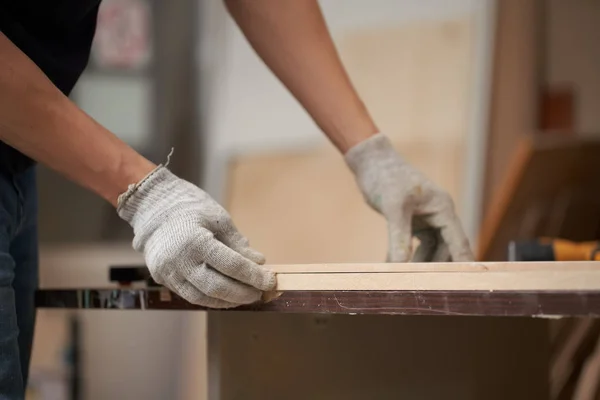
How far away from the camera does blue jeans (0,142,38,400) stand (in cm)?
69

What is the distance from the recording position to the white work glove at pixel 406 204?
931 millimetres

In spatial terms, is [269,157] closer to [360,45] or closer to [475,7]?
[360,45]

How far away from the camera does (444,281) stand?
0.61 meters

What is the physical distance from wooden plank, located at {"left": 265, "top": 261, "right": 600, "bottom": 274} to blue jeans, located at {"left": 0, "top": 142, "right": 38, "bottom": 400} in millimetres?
279

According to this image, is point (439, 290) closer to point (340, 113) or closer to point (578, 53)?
point (340, 113)

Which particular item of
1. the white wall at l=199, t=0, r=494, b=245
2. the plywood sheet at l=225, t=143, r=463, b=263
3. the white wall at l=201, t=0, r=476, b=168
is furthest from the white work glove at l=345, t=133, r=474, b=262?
the white wall at l=201, t=0, r=476, b=168

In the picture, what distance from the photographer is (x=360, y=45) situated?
7.43 ft

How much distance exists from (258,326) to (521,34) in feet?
6.24

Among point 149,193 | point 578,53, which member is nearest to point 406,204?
point 149,193

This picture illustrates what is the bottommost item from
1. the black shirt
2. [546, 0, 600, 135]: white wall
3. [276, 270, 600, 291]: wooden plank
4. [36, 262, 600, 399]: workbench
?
[36, 262, 600, 399]: workbench

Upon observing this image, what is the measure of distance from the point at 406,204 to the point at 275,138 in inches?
55.7

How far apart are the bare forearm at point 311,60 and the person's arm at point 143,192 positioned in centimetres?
33

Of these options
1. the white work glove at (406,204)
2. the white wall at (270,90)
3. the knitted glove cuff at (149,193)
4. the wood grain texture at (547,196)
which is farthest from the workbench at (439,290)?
the white wall at (270,90)

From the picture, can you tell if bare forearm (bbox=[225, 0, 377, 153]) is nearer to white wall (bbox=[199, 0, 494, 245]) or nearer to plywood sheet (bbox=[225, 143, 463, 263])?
plywood sheet (bbox=[225, 143, 463, 263])
